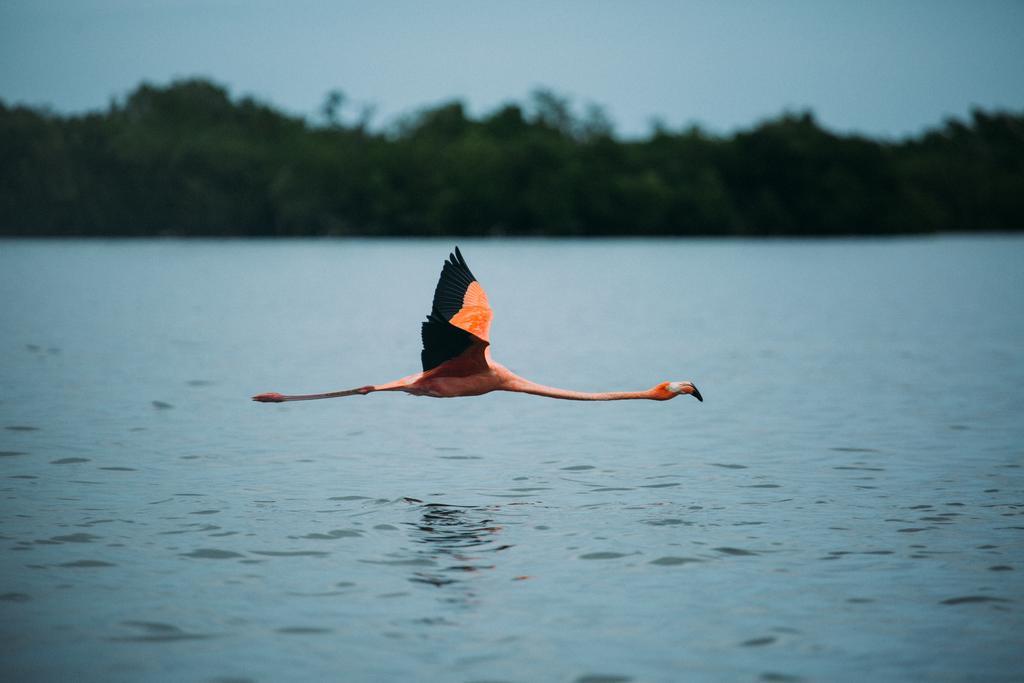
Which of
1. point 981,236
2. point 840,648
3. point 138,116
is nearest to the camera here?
point 840,648

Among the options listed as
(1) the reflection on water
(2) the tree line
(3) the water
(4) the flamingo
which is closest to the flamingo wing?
(4) the flamingo

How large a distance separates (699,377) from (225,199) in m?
96.6

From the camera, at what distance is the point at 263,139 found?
5177 inches

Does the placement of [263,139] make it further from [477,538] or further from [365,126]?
[477,538]

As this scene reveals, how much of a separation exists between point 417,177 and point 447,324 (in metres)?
112

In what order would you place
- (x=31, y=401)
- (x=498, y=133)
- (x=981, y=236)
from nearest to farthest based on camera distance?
1. (x=31, y=401)
2. (x=498, y=133)
3. (x=981, y=236)

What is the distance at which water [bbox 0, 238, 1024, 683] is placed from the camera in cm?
990

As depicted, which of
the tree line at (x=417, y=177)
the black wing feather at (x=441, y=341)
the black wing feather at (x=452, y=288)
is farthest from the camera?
the tree line at (x=417, y=177)

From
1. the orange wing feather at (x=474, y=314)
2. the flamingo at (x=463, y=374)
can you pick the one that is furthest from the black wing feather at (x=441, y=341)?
the orange wing feather at (x=474, y=314)

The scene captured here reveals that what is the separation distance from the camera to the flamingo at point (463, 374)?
1321 cm

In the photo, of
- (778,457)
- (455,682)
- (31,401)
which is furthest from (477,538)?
(31,401)

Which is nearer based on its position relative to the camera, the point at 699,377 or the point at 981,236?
the point at 699,377

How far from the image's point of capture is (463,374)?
553 inches

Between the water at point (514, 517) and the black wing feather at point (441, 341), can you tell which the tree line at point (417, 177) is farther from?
the black wing feather at point (441, 341)
